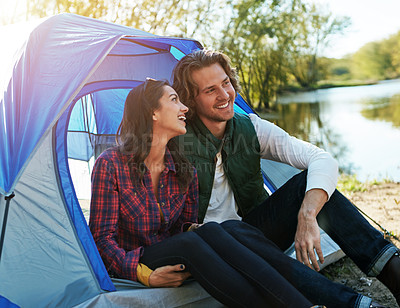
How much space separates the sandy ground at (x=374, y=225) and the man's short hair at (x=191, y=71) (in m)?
1.24

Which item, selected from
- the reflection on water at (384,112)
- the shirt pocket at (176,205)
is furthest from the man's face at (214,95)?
the reflection on water at (384,112)

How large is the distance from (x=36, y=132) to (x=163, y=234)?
2.30 ft

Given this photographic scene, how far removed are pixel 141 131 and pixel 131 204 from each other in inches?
12.8

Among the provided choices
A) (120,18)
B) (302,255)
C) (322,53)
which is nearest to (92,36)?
(302,255)

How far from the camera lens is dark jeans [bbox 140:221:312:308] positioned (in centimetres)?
155

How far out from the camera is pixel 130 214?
1.85 metres

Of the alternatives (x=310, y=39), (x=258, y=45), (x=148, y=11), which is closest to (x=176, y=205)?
(x=148, y=11)

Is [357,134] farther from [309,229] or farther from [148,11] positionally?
[309,229]

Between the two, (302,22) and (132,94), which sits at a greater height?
(302,22)

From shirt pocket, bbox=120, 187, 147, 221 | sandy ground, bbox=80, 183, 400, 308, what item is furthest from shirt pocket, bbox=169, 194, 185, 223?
sandy ground, bbox=80, 183, 400, 308

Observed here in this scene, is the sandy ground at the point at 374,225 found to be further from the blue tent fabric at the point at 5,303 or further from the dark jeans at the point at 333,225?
the blue tent fabric at the point at 5,303

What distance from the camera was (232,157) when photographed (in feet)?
7.30

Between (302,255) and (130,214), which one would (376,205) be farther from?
(130,214)

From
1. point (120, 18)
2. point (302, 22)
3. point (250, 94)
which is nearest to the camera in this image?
point (120, 18)
